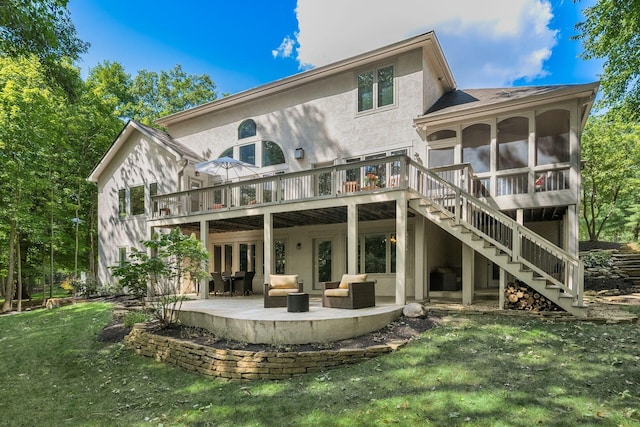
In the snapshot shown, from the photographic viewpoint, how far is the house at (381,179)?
8.98 m

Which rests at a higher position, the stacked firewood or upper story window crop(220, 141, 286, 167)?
upper story window crop(220, 141, 286, 167)

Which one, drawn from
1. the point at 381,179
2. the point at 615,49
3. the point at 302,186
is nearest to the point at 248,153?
the point at 302,186

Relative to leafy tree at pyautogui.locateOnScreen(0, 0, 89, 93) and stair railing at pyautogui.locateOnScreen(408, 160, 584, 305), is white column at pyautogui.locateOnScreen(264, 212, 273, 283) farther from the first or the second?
leafy tree at pyautogui.locateOnScreen(0, 0, 89, 93)

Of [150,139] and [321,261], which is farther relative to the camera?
[150,139]

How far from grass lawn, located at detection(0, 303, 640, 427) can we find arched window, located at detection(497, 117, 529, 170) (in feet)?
15.9

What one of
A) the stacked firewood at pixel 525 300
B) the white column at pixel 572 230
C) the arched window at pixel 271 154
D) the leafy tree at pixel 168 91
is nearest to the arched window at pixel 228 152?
the arched window at pixel 271 154

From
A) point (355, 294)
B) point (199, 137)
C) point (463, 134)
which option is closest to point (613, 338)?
point (355, 294)

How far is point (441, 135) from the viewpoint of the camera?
11.1m

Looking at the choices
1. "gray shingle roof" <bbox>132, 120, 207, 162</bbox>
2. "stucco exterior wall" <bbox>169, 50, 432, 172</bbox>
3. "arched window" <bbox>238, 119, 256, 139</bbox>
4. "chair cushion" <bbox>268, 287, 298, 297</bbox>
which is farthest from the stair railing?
"gray shingle roof" <bbox>132, 120, 207, 162</bbox>

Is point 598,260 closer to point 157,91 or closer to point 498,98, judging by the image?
point 498,98

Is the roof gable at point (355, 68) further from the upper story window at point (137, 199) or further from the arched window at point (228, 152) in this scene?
the upper story window at point (137, 199)

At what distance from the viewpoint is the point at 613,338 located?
6.20 meters

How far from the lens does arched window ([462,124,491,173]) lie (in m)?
10.6

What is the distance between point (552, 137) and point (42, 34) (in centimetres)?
1262
